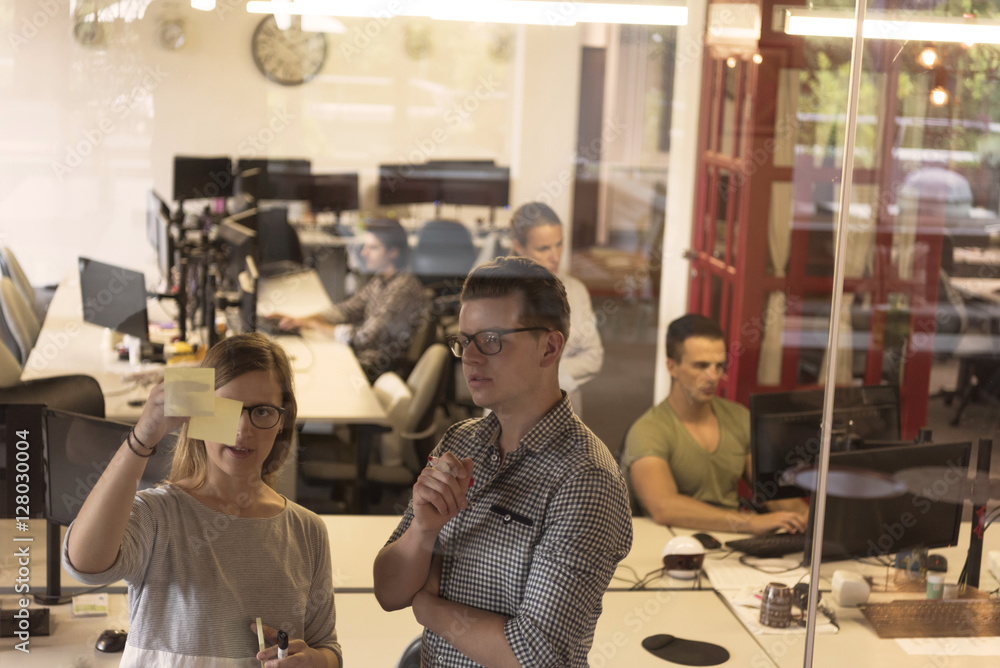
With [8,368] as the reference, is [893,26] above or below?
above

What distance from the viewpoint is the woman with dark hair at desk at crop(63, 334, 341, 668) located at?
1373 mm

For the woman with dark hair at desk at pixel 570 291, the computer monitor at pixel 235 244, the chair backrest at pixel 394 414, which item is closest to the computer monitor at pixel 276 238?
the computer monitor at pixel 235 244

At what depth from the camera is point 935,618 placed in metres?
2.14

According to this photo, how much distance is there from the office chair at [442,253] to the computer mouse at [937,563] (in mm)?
2839

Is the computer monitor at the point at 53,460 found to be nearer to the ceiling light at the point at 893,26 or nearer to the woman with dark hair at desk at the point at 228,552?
the woman with dark hair at desk at the point at 228,552

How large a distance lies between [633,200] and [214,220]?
2.28 meters

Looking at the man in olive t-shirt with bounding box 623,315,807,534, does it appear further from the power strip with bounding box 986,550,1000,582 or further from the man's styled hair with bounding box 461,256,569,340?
the man's styled hair with bounding box 461,256,569,340

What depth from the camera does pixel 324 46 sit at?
3.60 meters

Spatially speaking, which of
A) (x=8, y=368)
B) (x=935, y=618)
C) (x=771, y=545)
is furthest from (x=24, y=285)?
(x=935, y=618)

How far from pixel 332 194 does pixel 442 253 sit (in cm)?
83

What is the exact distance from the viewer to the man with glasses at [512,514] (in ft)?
4.22

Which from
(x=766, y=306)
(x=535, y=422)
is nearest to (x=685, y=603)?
(x=535, y=422)

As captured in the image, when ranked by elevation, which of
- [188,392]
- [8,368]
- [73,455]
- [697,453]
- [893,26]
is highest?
[893,26]

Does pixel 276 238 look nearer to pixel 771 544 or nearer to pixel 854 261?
pixel 854 261
